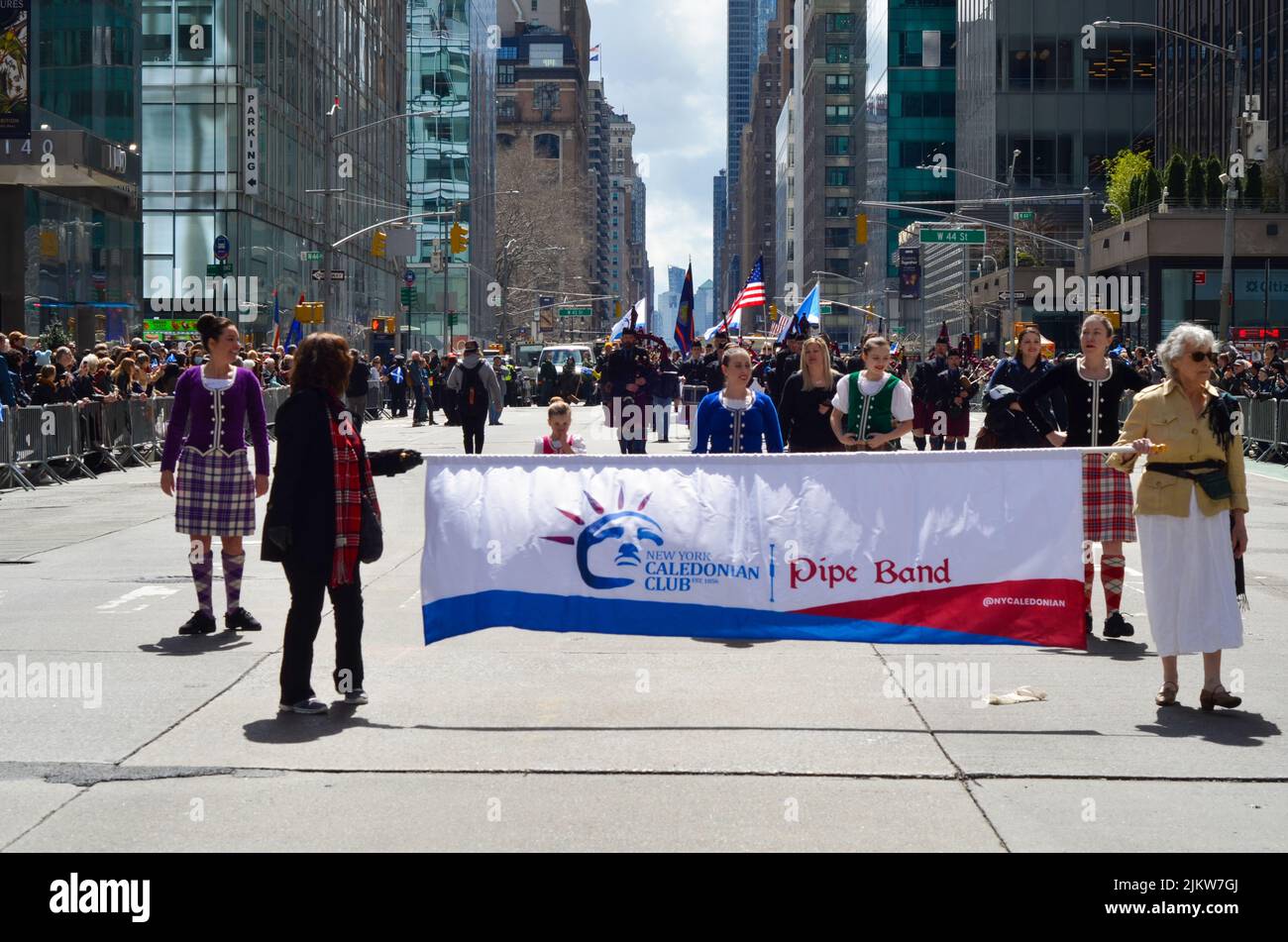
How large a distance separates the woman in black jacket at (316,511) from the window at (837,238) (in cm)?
14518

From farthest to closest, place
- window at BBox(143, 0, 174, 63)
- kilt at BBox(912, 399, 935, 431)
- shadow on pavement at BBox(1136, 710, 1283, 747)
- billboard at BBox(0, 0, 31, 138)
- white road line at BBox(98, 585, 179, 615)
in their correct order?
1. window at BBox(143, 0, 174, 63)
2. billboard at BBox(0, 0, 31, 138)
3. kilt at BBox(912, 399, 935, 431)
4. white road line at BBox(98, 585, 179, 615)
5. shadow on pavement at BBox(1136, 710, 1283, 747)

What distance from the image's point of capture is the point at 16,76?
33875mm

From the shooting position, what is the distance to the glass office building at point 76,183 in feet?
131

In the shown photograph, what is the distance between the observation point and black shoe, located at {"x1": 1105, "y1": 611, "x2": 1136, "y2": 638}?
1016 centimetres

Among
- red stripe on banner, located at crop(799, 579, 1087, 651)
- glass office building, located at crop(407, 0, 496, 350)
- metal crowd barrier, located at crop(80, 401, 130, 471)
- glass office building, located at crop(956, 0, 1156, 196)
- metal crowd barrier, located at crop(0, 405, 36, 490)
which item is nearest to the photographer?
red stripe on banner, located at crop(799, 579, 1087, 651)

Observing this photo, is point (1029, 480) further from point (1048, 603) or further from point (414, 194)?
point (414, 194)

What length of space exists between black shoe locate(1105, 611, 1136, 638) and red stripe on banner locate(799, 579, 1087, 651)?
224cm

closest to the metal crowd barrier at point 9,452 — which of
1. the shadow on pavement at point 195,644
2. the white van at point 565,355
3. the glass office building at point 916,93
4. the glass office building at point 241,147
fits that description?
the shadow on pavement at point 195,644

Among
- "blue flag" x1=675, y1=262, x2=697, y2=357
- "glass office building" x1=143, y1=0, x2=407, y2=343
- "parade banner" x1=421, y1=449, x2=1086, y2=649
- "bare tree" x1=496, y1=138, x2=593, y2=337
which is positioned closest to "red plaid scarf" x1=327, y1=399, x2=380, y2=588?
"parade banner" x1=421, y1=449, x2=1086, y2=649

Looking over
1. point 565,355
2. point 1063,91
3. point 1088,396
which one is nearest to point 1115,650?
point 1088,396

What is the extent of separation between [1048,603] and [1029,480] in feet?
2.01

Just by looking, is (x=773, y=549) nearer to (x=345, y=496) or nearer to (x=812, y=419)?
(x=345, y=496)

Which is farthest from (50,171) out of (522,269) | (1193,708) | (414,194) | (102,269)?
(522,269)

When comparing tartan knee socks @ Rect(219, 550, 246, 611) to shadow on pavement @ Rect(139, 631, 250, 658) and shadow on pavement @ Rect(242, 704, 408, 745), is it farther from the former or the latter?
shadow on pavement @ Rect(242, 704, 408, 745)
